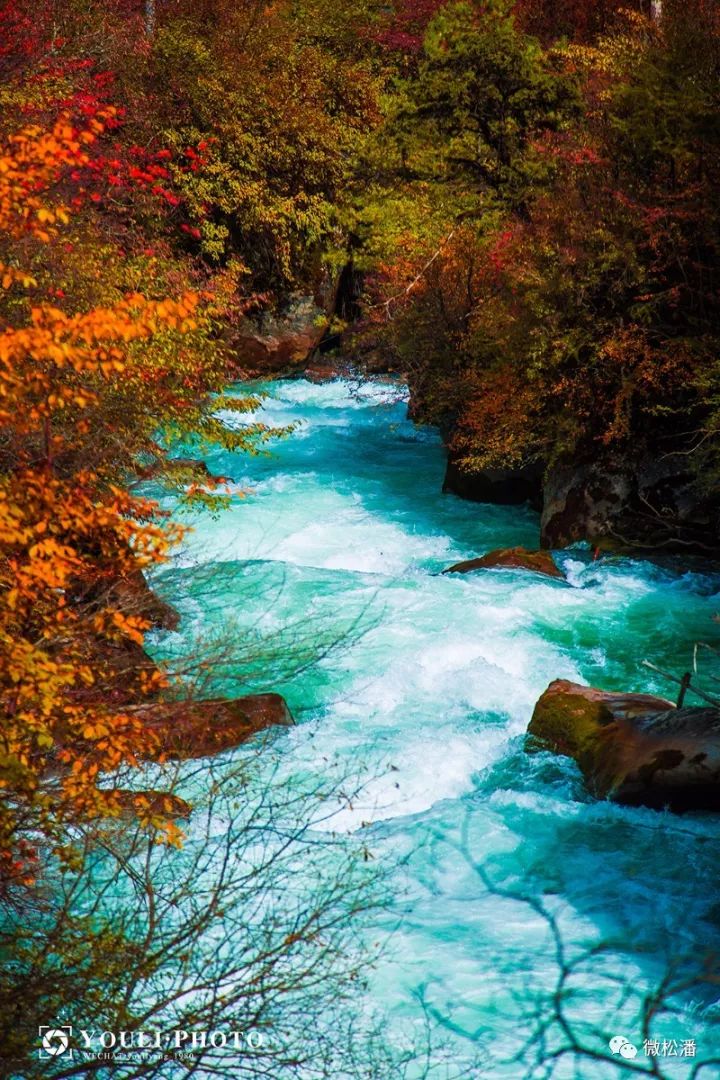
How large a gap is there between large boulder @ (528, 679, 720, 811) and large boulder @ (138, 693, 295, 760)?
2210mm

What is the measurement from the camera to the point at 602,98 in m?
13.7

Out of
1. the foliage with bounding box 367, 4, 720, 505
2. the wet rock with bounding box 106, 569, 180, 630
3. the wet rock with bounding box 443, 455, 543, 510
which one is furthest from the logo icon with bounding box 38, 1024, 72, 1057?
the wet rock with bounding box 443, 455, 543, 510

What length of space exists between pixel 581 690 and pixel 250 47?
62.1 feet

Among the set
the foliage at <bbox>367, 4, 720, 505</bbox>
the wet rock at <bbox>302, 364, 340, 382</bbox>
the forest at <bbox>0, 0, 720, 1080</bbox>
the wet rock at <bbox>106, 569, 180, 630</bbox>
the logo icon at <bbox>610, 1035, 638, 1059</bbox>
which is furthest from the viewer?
the wet rock at <bbox>302, 364, 340, 382</bbox>

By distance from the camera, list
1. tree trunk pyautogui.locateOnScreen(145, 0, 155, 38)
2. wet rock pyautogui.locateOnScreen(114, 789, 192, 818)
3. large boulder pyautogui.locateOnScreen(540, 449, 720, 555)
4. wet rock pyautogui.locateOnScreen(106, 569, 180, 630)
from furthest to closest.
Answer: tree trunk pyautogui.locateOnScreen(145, 0, 155, 38)
large boulder pyautogui.locateOnScreen(540, 449, 720, 555)
wet rock pyautogui.locateOnScreen(106, 569, 180, 630)
wet rock pyautogui.locateOnScreen(114, 789, 192, 818)

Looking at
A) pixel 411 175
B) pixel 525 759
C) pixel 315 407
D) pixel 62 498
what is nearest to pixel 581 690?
pixel 525 759

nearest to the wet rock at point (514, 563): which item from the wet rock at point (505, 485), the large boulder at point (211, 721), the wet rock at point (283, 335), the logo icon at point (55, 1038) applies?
the wet rock at point (505, 485)

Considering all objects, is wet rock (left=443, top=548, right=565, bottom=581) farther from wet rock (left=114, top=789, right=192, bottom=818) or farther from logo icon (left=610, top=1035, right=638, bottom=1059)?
logo icon (left=610, top=1035, right=638, bottom=1059)

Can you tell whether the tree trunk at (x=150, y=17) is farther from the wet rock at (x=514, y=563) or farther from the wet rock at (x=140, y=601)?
the wet rock at (x=140, y=601)

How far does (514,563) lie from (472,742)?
4.08m

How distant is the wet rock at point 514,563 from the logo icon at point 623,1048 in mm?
6870

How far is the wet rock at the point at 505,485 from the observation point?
1502cm

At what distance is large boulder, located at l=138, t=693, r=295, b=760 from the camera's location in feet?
20.0

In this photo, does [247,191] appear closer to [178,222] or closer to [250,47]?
[178,222]
